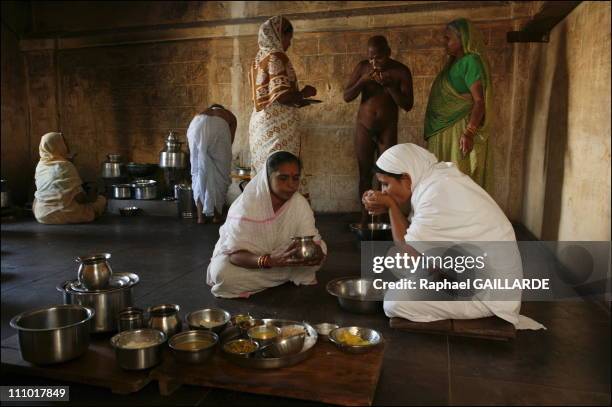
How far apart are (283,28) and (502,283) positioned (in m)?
2.55

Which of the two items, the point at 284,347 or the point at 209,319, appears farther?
the point at 209,319

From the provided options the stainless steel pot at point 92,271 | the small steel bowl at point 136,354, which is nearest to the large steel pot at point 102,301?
the stainless steel pot at point 92,271

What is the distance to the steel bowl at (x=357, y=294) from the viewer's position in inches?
109

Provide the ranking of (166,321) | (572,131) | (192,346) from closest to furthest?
(192,346)
(166,321)
(572,131)

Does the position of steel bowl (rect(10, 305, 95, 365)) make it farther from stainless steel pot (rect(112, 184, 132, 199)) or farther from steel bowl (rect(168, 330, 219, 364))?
stainless steel pot (rect(112, 184, 132, 199))

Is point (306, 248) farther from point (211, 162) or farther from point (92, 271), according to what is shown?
point (211, 162)

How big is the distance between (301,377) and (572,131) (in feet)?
10.0

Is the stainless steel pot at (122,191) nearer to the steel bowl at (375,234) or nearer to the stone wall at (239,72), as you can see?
the stone wall at (239,72)

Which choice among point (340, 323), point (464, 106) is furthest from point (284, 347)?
point (464, 106)

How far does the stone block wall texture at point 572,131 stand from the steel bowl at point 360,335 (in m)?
1.67

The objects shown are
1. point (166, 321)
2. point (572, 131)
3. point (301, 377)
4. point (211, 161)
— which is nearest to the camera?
point (301, 377)

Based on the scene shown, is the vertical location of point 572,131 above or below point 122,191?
above

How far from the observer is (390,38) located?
6.06 m
